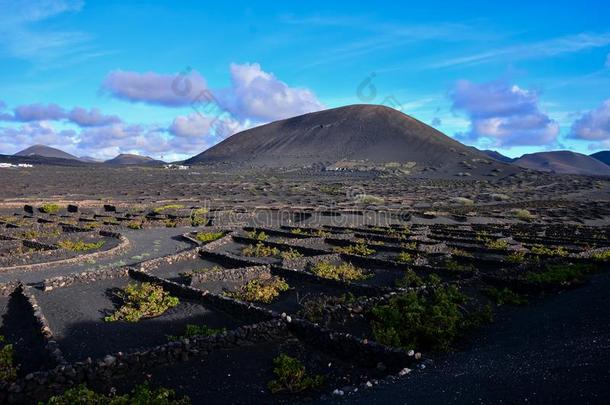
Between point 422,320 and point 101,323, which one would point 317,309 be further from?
point 101,323

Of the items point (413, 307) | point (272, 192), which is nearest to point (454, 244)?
point (413, 307)

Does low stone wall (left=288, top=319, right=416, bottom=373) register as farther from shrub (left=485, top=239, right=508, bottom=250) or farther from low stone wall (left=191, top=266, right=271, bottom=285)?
shrub (left=485, top=239, right=508, bottom=250)

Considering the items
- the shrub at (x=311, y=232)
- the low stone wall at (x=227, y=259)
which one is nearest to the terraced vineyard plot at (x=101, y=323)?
the low stone wall at (x=227, y=259)

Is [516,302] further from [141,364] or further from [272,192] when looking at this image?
[272,192]

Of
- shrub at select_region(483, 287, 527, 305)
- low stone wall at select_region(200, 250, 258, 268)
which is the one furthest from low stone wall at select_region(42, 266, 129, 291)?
shrub at select_region(483, 287, 527, 305)

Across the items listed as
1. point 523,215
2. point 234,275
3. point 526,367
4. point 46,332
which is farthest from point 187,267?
point 523,215
